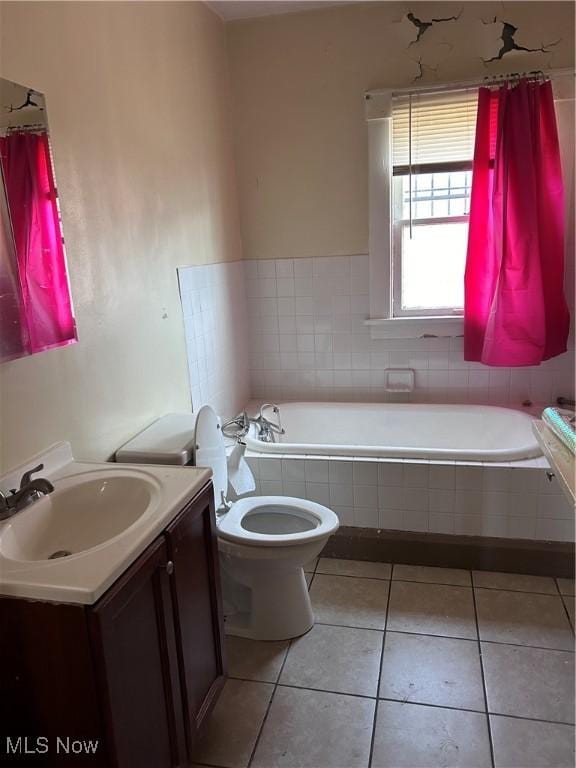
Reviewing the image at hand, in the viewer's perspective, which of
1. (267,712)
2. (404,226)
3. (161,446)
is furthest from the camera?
(404,226)

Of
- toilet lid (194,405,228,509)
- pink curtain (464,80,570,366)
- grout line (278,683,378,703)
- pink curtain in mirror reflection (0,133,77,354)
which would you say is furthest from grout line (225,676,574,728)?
pink curtain (464,80,570,366)

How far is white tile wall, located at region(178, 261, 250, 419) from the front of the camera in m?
2.58

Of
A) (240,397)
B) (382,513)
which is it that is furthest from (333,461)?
(240,397)

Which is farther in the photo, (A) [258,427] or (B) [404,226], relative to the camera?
(B) [404,226]

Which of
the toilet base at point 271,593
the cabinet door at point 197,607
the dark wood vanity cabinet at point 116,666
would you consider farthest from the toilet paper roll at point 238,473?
the dark wood vanity cabinet at point 116,666

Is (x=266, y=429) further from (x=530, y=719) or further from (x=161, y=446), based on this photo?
(x=530, y=719)

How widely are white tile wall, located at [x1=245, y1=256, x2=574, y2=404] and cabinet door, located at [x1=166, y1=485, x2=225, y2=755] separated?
1845 mm

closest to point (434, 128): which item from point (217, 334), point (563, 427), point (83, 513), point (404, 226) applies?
point (404, 226)

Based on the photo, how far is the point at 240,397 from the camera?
10.7 ft

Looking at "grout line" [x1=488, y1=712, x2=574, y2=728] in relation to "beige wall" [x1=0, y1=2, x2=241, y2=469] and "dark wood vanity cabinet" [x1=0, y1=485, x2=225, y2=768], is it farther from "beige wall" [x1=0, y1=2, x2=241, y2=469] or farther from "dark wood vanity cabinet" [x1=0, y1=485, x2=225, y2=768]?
"beige wall" [x1=0, y1=2, x2=241, y2=469]

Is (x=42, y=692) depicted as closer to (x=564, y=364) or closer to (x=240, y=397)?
(x=240, y=397)

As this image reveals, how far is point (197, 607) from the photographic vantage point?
1498mm

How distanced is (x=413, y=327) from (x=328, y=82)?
1395 millimetres

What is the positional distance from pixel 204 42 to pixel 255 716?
292 centimetres
